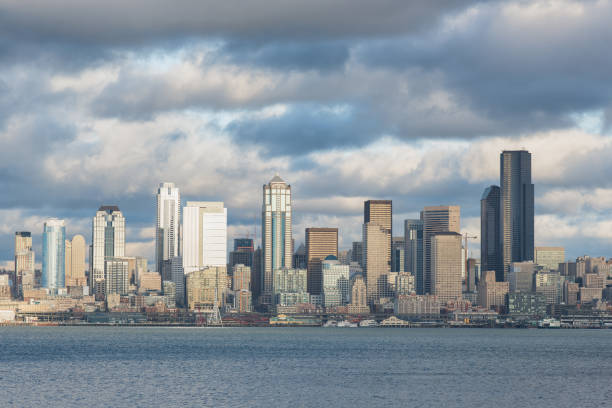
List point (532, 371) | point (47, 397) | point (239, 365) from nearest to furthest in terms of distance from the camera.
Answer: point (47, 397) < point (532, 371) < point (239, 365)

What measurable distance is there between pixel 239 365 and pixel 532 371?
4624cm

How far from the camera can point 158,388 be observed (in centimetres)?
11844

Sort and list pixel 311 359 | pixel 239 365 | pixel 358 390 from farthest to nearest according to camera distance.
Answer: pixel 311 359
pixel 239 365
pixel 358 390

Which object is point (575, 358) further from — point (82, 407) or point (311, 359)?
point (82, 407)

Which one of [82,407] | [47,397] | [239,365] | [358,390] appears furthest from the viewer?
[239,365]

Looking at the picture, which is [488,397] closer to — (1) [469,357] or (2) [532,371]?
(2) [532,371]

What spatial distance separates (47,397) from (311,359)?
7856 cm

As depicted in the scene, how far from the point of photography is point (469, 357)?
188875 millimetres

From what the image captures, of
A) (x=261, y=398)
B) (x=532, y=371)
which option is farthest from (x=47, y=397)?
(x=532, y=371)

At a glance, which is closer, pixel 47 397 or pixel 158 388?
pixel 47 397

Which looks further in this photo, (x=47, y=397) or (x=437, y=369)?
(x=437, y=369)

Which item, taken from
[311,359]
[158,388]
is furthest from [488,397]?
[311,359]

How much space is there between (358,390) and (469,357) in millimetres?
75000

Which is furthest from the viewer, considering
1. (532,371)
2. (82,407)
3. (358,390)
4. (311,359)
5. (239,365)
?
(311,359)
